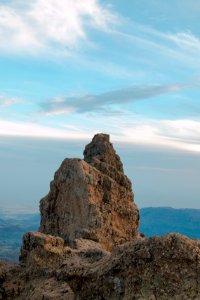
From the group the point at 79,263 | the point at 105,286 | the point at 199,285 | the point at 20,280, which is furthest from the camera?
the point at 20,280

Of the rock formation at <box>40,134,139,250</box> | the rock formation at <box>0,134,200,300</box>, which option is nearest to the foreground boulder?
the rock formation at <box>0,134,200,300</box>

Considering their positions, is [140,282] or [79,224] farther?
[79,224]

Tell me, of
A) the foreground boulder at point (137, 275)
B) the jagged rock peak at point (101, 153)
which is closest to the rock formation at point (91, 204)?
the jagged rock peak at point (101, 153)

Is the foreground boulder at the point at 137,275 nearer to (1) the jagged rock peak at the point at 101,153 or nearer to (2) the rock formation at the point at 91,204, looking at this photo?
(2) the rock formation at the point at 91,204

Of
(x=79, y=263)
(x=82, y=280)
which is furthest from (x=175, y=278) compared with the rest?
(x=79, y=263)

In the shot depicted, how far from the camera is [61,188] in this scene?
39469 millimetres

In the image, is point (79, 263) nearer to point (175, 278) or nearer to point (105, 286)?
point (105, 286)

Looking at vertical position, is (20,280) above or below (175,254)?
below

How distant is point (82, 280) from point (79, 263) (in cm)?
164

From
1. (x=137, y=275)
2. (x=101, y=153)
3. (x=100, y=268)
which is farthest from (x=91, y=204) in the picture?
(x=137, y=275)

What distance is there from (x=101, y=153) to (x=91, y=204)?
8.56m

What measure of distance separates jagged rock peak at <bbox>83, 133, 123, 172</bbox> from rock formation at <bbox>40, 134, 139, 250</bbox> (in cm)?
58

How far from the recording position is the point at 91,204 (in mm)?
36500

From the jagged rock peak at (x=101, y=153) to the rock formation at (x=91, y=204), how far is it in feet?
1.90
